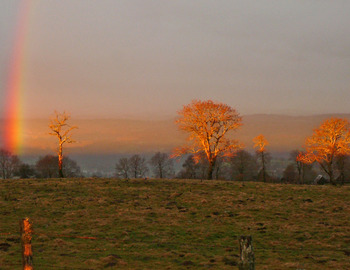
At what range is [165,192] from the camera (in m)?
37.8

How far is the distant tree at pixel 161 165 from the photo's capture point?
137m

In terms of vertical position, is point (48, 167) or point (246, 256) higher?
point (48, 167)

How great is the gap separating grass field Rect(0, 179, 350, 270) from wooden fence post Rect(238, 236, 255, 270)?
17.9 feet

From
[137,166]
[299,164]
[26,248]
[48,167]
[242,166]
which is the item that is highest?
[48,167]

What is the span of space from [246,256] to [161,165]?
12856 centimetres

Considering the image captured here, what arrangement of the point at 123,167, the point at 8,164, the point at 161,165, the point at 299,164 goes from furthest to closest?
the point at 123,167 < the point at 161,165 < the point at 8,164 < the point at 299,164

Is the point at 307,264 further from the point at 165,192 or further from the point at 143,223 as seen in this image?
the point at 165,192

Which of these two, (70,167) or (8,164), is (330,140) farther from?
(8,164)

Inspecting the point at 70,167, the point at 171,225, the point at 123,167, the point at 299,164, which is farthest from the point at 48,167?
the point at 171,225

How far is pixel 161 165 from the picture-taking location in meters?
138

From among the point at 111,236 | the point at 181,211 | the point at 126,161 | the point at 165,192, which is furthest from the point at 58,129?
the point at 126,161

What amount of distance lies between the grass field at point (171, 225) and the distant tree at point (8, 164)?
10622 cm

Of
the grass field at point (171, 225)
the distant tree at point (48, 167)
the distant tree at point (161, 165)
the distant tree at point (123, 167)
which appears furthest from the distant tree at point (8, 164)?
the grass field at point (171, 225)

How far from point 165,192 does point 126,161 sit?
109m
